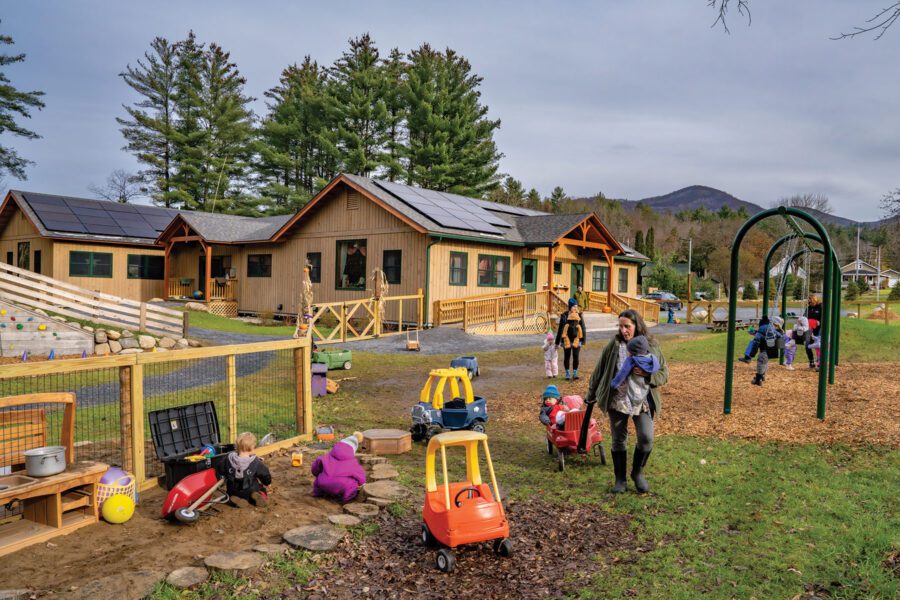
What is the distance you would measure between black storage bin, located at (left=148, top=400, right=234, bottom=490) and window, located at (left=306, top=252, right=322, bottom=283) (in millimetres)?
21150

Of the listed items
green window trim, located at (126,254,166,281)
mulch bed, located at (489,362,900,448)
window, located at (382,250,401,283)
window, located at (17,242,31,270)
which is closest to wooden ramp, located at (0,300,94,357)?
window, located at (382,250,401,283)

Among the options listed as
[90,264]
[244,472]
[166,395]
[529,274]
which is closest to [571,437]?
[244,472]

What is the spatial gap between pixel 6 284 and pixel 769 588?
2201 centimetres

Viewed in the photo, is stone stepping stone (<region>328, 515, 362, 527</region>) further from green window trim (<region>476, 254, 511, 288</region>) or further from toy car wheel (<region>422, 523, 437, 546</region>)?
green window trim (<region>476, 254, 511, 288</region>)

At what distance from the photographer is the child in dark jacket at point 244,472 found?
5.89 m

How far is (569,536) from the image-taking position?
5.66 m

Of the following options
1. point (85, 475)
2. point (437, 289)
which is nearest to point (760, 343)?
point (85, 475)

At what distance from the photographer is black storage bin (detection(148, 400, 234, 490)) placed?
6.10m

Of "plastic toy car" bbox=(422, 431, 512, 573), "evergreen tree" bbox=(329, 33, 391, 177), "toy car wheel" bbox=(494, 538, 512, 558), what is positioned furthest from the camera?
"evergreen tree" bbox=(329, 33, 391, 177)

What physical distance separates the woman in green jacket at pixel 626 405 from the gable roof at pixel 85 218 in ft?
101

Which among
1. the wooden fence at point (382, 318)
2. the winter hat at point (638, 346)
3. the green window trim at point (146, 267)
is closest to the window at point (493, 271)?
the wooden fence at point (382, 318)

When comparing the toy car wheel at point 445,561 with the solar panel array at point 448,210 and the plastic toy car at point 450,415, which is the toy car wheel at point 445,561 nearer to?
the plastic toy car at point 450,415

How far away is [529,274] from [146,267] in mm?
20588

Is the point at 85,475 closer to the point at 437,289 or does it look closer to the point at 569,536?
the point at 569,536
